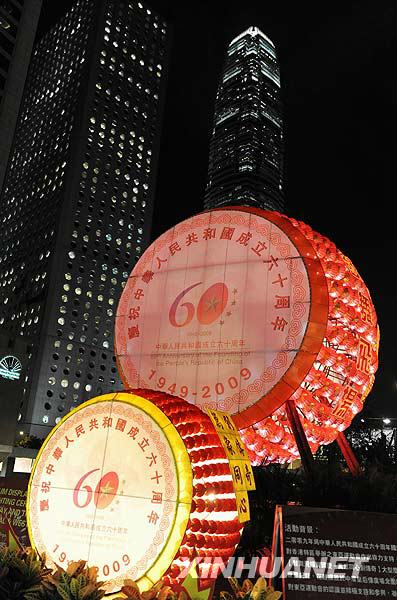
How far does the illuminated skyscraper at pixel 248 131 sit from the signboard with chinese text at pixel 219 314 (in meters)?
89.8

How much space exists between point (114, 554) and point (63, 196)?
211 ft

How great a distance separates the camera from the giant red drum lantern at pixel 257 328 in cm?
824

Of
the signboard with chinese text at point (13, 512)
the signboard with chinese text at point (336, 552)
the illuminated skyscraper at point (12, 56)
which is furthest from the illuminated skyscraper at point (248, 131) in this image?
the signboard with chinese text at point (336, 552)

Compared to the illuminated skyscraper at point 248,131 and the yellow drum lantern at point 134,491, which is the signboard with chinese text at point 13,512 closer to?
the yellow drum lantern at point 134,491

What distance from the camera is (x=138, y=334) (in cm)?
979

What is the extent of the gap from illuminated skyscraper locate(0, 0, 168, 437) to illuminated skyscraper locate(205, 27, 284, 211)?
29.8 meters

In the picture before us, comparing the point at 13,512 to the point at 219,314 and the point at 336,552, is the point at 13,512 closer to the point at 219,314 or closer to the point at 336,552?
the point at 336,552

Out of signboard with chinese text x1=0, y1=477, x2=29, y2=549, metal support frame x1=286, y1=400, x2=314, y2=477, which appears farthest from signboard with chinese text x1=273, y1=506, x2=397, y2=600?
metal support frame x1=286, y1=400, x2=314, y2=477

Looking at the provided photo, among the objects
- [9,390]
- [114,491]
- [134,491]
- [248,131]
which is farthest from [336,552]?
[248,131]

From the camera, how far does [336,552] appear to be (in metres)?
4.87

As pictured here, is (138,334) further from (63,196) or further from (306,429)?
(63,196)

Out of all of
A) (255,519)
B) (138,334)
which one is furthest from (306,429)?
(138,334)

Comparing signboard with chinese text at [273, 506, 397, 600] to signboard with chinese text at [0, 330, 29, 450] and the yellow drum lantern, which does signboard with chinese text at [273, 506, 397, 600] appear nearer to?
the yellow drum lantern

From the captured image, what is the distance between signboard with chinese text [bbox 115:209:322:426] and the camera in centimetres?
830
